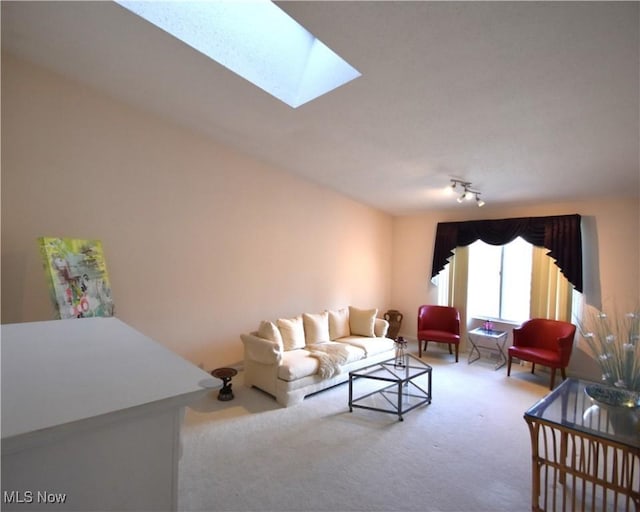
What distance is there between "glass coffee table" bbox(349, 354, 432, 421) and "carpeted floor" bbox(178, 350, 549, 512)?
12 cm

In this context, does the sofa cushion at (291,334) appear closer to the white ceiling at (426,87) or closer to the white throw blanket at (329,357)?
the white throw blanket at (329,357)

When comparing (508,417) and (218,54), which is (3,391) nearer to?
(218,54)

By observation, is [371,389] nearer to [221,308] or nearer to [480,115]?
[221,308]

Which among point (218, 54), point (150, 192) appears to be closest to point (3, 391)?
point (218, 54)

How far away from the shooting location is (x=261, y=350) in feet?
11.3

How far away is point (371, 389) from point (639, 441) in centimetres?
236

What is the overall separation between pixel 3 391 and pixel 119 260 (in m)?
2.89

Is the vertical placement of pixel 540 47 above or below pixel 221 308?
above

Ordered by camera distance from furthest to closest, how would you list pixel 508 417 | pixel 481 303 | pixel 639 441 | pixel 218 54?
pixel 481 303 → pixel 508 417 → pixel 218 54 → pixel 639 441

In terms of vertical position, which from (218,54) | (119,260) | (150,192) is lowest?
(119,260)

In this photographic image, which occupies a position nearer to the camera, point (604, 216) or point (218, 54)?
point (218, 54)

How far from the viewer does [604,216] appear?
4113 millimetres

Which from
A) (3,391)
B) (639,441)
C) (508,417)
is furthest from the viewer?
(508,417)

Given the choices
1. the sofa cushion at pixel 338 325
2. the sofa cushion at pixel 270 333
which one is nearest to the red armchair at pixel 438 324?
the sofa cushion at pixel 338 325
